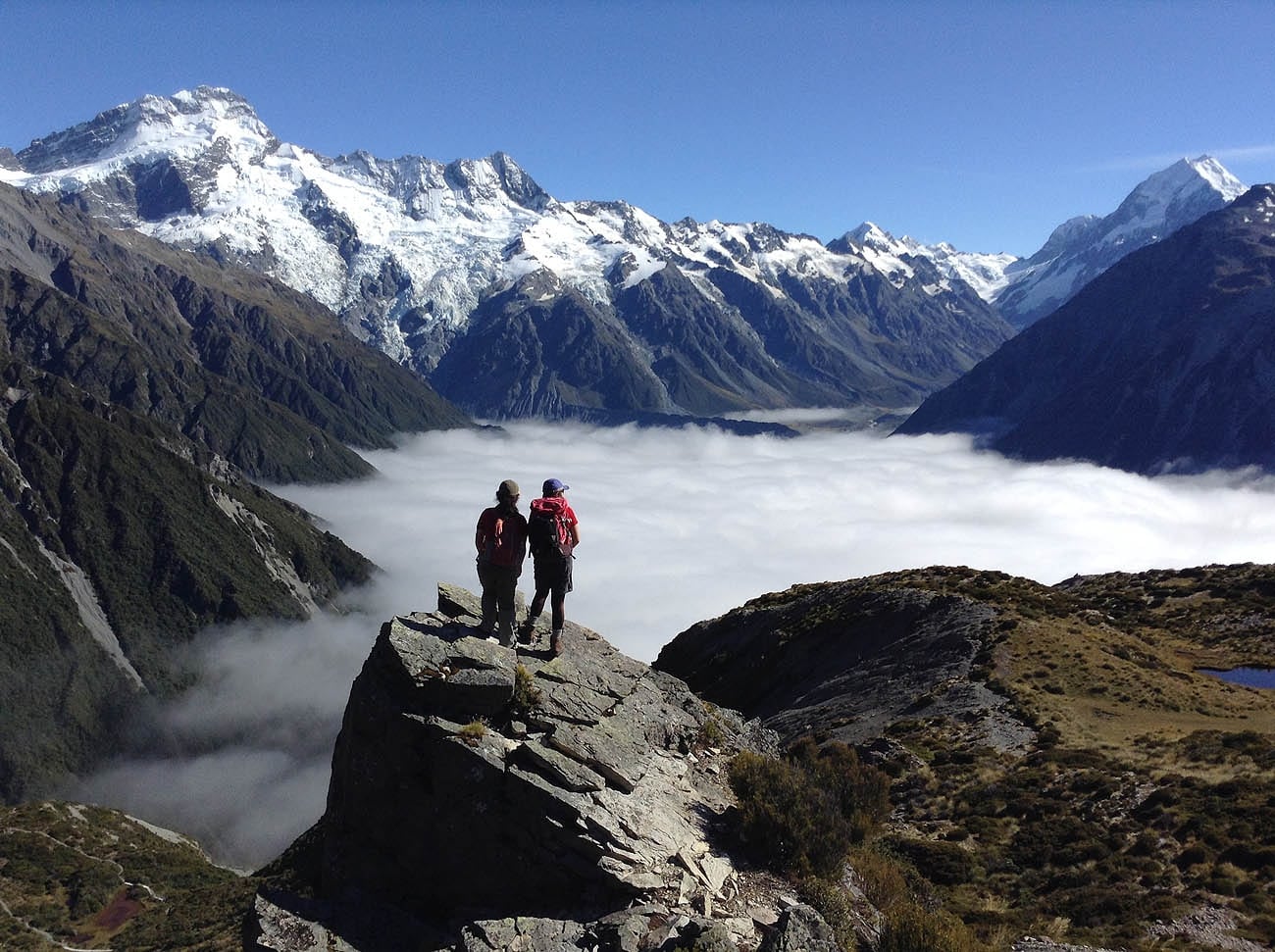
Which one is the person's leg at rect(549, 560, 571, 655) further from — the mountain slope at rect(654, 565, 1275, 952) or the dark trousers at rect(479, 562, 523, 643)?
the mountain slope at rect(654, 565, 1275, 952)

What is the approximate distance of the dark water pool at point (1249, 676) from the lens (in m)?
50.5

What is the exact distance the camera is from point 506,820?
61.9ft

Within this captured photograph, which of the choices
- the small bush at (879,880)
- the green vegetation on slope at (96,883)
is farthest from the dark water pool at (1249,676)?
the green vegetation on slope at (96,883)

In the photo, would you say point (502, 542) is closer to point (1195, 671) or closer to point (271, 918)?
point (271, 918)

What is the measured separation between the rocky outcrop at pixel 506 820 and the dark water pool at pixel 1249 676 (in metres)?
43.6

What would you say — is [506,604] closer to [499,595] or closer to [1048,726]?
[499,595]

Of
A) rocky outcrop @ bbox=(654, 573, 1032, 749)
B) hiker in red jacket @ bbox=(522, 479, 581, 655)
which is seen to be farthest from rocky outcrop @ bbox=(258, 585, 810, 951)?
rocky outcrop @ bbox=(654, 573, 1032, 749)

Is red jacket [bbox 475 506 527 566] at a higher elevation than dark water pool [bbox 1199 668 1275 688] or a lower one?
higher

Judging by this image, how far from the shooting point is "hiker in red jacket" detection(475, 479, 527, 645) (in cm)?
2286

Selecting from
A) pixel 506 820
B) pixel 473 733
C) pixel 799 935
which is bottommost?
pixel 799 935

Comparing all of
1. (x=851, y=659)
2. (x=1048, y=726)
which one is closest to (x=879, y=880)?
(x=1048, y=726)

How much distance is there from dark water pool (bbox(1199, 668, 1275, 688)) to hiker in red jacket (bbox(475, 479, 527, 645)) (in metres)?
47.7

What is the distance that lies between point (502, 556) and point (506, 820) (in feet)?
22.4

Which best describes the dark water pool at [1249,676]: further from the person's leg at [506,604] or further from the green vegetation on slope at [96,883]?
the green vegetation on slope at [96,883]
